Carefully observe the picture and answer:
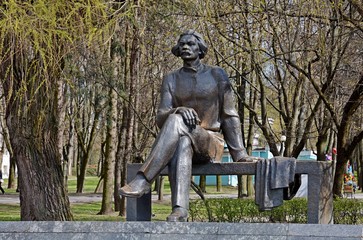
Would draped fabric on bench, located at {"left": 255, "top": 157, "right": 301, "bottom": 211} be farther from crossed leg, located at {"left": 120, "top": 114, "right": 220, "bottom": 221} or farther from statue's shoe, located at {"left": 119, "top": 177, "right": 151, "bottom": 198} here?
statue's shoe, located at {"left": 119, "top": 177, "right": 151, "bottom": 198}

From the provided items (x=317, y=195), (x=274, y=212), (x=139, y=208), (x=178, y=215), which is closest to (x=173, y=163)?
(x=178, y=215)

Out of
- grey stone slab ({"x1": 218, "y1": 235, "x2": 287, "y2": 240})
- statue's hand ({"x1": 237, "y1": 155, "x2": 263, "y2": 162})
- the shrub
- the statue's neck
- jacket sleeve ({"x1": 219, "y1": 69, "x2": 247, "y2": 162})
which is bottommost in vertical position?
the shrub

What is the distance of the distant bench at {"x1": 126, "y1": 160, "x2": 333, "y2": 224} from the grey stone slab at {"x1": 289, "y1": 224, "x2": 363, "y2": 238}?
4.68ft

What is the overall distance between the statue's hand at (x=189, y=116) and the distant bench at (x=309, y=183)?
608 millimetres

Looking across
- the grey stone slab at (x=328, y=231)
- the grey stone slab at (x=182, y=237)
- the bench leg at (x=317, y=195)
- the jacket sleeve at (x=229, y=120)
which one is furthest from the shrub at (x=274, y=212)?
the grey stone slab at (x=328, y=231)

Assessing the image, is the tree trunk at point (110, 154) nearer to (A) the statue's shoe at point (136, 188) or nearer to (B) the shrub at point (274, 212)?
(B) the shrub at point (274, 212)

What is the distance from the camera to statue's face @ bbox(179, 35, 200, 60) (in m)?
7.80

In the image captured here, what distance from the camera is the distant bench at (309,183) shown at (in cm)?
737

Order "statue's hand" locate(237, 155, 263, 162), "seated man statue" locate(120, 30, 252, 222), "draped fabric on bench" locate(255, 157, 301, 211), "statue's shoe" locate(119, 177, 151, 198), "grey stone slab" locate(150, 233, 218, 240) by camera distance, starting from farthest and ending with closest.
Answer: "statue's hand" locate(237, 155, 263, 162)
"seated man statue" locate(120, 30, 252, 222)
"draped fabric on bench" locate(255, 157, 301, 211)
"statue's shoe" locate(119, 177, 151, 198)
"grey stone slab" locate(150, 233, 218, 240)

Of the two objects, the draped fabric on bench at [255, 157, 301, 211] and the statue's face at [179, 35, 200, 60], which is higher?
the statue's face at [179, 35, 200, 60]

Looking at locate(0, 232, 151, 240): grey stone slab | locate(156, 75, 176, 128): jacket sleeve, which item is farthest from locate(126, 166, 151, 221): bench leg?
locate(0, 232, 151, 240): grey stone slab

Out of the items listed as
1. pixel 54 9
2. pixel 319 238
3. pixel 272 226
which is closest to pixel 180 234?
pixel 272 226

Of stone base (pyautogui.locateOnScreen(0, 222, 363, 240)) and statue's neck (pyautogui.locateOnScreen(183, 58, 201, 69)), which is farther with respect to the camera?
statue's neck (pyautogui.locateOnScreen(183, 58, 201, 69))

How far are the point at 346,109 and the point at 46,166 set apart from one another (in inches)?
249
